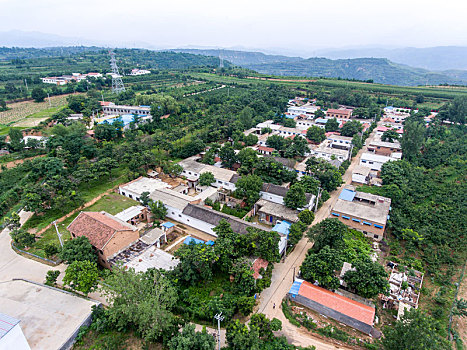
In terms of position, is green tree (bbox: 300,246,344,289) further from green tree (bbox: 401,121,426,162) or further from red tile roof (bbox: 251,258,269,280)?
green tree (bbox: 401,121,426,162)

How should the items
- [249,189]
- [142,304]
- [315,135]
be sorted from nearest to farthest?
[142,304] < [249,189] < [315,135]

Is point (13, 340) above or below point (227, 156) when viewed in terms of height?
above

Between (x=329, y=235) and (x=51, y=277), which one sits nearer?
(x=51, y=277)

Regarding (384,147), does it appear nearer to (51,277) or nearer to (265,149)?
(265,149)

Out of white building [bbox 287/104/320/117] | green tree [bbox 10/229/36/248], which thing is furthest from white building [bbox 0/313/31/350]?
white building [bbox 287/104/320/117]

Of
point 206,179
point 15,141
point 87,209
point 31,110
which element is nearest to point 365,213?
point 206,179

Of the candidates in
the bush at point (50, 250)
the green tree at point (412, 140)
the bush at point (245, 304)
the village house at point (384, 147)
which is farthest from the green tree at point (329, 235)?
the village house at point (384, 147)

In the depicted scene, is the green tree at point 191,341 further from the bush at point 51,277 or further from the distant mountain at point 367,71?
the distant mountain at point 367,71

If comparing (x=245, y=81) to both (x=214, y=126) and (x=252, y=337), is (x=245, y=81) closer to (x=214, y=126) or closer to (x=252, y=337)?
(x=214, y=126)
